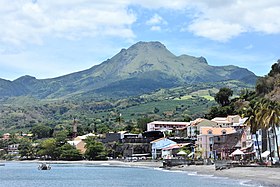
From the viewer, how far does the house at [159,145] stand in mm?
157500

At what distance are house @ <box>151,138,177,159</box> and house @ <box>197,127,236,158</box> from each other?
66.5 feet

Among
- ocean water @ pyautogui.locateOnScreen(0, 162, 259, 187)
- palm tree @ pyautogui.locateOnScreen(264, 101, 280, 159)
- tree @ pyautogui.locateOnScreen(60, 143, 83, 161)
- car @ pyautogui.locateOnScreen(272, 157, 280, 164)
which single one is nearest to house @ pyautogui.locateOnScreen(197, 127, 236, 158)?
ocean water @ pyautogui.locateOnScreen(0, 162, 259, 187)

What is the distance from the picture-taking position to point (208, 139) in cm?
A: 13300

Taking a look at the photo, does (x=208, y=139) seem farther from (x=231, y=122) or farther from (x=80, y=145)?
(x=80, y=145)

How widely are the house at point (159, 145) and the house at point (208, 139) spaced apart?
2027cm

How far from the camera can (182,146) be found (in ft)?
475

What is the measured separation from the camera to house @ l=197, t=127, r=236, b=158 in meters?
132

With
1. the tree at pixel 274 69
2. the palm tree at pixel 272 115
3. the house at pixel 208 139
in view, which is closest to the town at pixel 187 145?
the house at pixel 208 139

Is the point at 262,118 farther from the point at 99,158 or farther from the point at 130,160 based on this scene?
the point at 99,158

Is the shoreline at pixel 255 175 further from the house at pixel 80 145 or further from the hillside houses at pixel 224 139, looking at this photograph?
the house at pixel 80 145

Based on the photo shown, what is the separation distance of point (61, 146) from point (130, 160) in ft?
124

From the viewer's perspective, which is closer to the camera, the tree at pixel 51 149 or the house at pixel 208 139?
the house at pixel 208 139

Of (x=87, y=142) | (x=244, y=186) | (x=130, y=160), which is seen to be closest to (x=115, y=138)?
(x=87, y=142)

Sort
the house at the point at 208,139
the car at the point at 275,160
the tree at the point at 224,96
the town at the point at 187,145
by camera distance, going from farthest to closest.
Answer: the tree at the point at 224,96, the house at the point at 208,139, the town at the point at 187,145, the car at the point at 275,160
